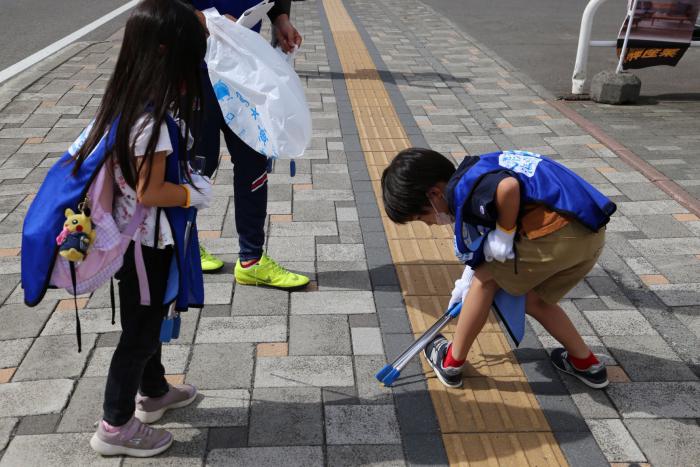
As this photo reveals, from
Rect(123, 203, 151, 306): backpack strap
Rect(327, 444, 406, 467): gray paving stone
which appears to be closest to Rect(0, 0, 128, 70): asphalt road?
Rect(123, 203, 151, 306): backpack strap

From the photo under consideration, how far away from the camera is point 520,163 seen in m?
2.60

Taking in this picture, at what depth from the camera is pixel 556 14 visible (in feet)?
44.7

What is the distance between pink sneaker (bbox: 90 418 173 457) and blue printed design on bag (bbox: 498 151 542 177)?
1530mm

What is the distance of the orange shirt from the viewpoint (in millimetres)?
2607

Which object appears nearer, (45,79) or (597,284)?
(597,284)

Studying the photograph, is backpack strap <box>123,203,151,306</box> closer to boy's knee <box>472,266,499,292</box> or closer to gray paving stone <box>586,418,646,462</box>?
boy's knee <box>472,266,499,292</box>

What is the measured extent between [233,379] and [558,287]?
1322mm

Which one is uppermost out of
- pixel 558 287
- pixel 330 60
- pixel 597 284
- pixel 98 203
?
pixel 98 203

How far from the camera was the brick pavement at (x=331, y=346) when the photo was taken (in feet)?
8.76

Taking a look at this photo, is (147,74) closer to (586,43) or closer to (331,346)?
(331,346)

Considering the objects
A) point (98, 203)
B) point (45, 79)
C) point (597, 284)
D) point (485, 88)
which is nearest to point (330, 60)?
point (485, 88)

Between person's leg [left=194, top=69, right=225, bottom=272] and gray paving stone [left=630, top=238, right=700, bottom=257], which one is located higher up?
person's leg [left=194, top=69, right=225, bottom=272]

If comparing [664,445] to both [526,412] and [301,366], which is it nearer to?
[526,412]

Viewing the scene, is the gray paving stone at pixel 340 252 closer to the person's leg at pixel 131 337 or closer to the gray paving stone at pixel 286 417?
the gray paving stone at pixel 286 417
